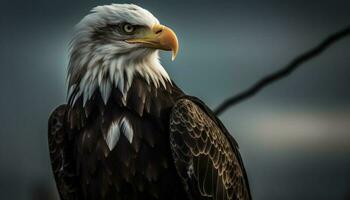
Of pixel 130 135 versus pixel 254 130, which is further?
pixel 254 130

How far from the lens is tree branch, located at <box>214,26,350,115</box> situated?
163 centimetres

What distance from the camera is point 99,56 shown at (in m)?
1.30

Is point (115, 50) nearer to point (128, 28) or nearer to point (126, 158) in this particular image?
point (128, 28)

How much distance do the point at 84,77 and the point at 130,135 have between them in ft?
0.67

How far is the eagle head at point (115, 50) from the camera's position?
125cm

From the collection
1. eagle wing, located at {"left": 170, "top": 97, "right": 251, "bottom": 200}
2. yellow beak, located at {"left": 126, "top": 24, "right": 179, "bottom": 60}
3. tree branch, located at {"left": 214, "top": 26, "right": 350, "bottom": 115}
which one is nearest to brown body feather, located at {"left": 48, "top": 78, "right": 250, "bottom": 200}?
eagle wing, located at {"left": 170, "top": 97, "right": 251, "bottom": 200}

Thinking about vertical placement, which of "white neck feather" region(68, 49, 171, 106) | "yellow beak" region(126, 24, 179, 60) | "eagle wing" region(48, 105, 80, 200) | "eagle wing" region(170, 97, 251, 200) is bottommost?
"eagle wing" region(48, 105, 80, 200)

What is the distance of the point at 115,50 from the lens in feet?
4.20

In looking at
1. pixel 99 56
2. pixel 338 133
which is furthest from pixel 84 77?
pixel 338 133

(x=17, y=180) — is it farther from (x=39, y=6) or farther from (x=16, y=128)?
(x=39, y=6)

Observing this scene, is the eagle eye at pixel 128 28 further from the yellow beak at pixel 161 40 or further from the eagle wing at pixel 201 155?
the eagle wing at pixel 201 155

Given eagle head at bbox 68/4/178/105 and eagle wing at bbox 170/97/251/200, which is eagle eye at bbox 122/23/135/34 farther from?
eagle wing at bbox 170/97/251/200

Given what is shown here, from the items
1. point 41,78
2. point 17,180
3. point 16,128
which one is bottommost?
point 17,180

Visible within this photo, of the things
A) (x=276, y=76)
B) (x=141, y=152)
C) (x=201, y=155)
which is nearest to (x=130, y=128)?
(x=141, y=152)
